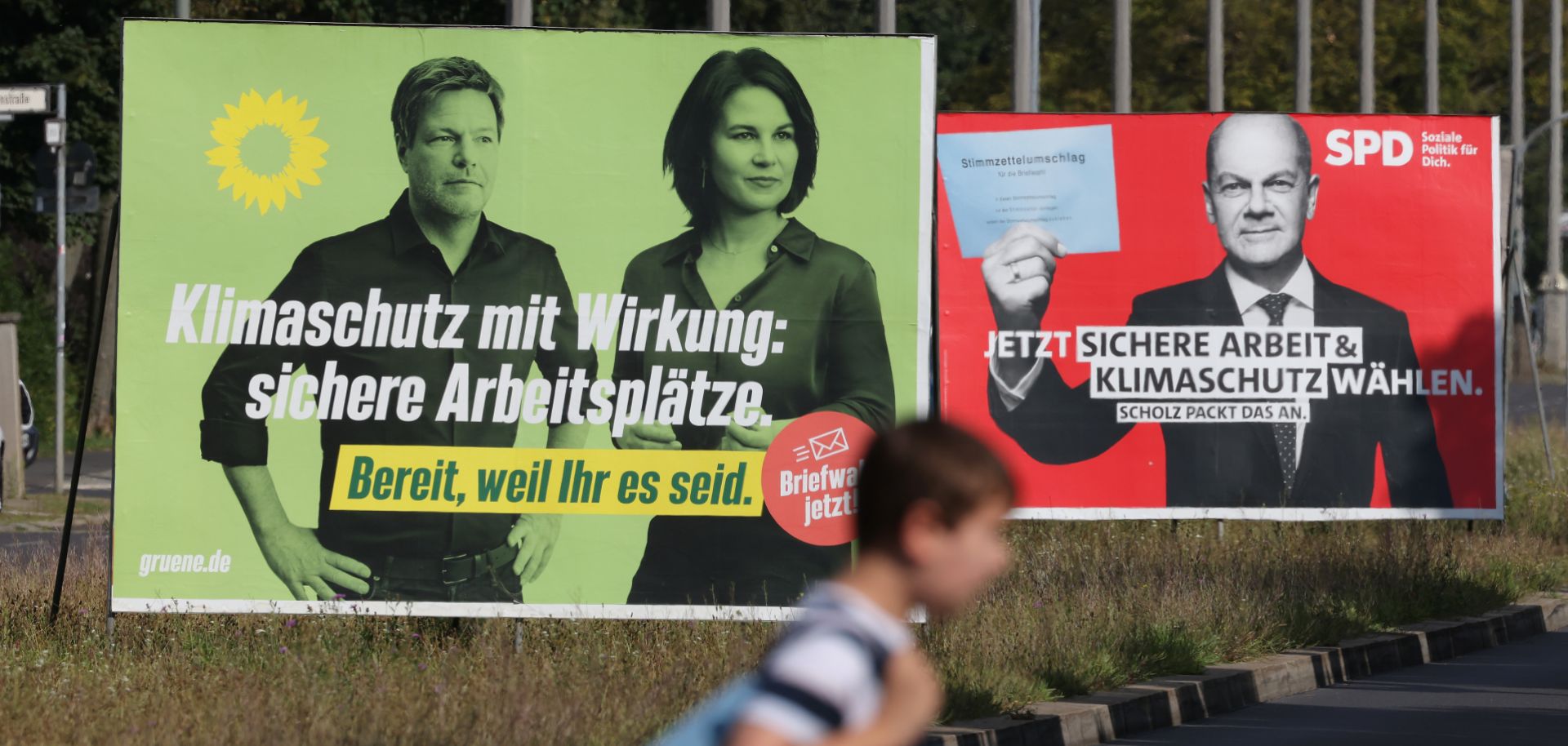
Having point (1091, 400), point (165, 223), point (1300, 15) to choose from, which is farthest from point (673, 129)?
point (1300, 15)

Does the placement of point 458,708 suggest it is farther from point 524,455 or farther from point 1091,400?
point 1091,400

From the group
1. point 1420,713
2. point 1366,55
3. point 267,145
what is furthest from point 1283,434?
point 1366,55

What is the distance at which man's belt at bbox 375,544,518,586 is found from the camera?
9.93 m

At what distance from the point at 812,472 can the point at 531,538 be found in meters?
1.24

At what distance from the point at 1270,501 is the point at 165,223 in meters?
7.86

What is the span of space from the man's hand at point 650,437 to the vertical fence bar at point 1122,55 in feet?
67.7

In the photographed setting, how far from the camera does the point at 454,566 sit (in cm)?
993

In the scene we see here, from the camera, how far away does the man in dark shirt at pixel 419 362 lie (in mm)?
9914

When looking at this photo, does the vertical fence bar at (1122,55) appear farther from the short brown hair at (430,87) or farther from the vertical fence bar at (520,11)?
the short brown hair at (430,87)

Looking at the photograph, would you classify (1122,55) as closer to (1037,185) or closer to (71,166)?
(71,166)

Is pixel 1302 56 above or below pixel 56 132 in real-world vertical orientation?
above

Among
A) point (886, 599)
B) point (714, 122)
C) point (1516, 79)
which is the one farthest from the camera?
point (1516, 79)

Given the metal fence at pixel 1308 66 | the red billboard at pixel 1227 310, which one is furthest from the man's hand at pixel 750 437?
→ the red billboard at pixel 1227 310

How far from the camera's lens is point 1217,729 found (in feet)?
33.1
